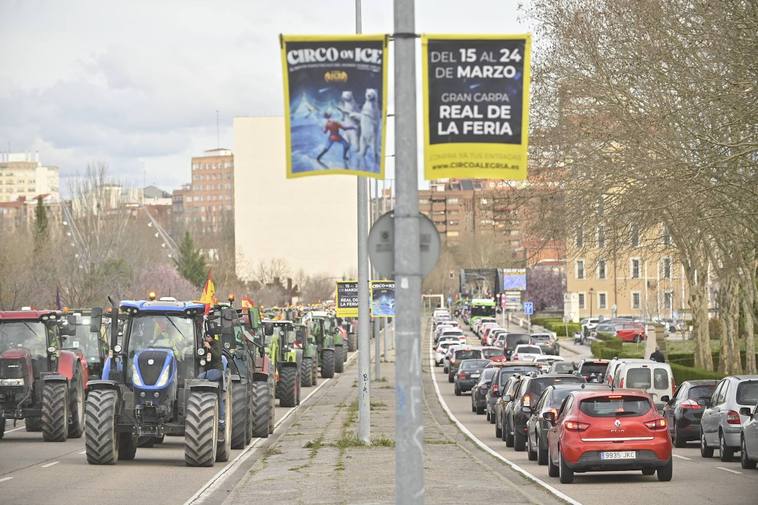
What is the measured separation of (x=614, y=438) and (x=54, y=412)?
541 inches

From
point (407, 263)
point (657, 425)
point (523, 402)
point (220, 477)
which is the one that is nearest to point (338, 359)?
point (523, 402)

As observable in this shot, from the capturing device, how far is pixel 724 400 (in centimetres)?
2709

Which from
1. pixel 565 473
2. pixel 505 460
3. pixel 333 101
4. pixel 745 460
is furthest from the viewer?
pixel 505 460

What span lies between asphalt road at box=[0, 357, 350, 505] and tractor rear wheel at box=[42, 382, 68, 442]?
10.3 inches

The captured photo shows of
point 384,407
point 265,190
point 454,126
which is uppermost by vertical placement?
point 265,190

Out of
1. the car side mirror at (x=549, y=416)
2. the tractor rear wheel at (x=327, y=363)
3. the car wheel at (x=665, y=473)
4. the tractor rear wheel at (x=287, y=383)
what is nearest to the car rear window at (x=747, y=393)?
the car side mirror at (x=549, y=416)

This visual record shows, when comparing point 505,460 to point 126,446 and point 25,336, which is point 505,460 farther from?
point 25,336

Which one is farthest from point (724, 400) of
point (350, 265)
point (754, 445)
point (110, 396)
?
point (350, 265)

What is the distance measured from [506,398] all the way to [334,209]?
13371cm

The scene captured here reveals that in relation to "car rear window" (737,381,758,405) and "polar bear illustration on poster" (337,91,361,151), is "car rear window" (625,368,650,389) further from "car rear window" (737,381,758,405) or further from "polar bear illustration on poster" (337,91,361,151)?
"polar bear illustration on poster" (337,91,361,151)

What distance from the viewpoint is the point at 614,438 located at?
22016 millimetres

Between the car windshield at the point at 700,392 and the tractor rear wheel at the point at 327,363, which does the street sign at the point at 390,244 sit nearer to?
the car windshield at the point at 700,392

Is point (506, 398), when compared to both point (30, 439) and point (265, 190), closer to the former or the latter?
point (30, 439)

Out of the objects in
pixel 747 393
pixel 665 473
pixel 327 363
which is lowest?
pixel 665 473
